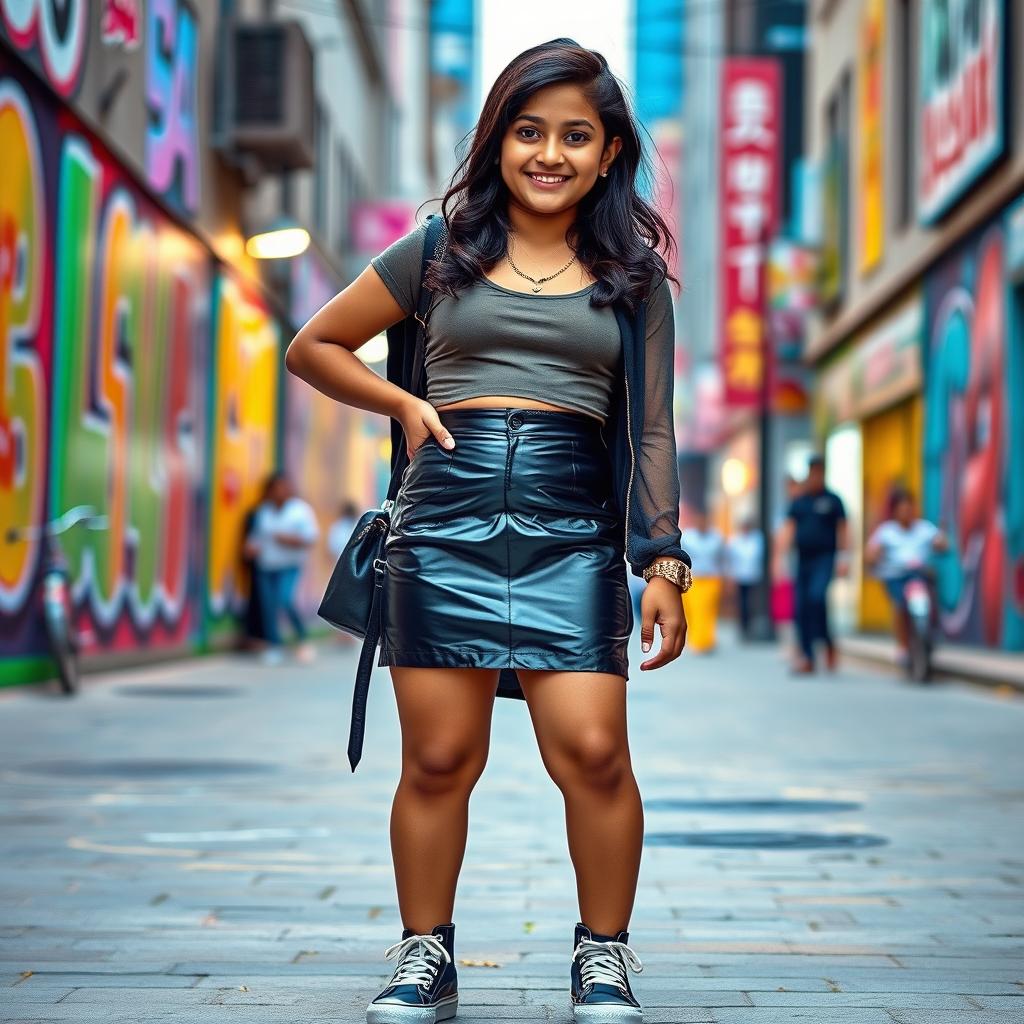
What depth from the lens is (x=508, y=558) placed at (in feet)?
11.5

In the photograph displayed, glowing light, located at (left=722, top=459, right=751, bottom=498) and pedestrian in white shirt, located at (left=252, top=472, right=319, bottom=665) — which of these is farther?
glowing light, located at (left=722, top=459, right=751, bottom=498)

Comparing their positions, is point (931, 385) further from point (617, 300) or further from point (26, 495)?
point (617, 300)

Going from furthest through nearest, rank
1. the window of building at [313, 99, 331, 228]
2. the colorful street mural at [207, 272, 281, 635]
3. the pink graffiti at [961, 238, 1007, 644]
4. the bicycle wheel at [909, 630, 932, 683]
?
the window of building at [313, 99, 331, 228] < the colorful street mural at [207, 272, 281, 635] < the pink graffiti at [961, 238, 1007, 644] < the bicycle wheel at [909, 630, 932, 683]

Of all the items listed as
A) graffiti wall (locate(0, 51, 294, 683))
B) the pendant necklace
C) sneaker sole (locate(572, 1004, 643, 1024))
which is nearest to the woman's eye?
the pendant necklace

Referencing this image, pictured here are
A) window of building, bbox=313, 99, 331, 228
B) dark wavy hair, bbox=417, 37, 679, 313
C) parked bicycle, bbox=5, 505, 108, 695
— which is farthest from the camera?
window of building, bbox=313, 99, 331, 228

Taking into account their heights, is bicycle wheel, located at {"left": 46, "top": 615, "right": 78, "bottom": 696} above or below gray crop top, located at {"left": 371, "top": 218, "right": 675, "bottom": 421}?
below

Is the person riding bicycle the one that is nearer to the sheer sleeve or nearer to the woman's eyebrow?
the sheer sleeve

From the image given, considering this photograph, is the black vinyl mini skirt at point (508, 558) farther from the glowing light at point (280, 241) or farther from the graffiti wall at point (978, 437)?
the glowing light at point (280, 241)

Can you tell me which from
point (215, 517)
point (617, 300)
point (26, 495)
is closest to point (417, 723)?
point (617, 300)

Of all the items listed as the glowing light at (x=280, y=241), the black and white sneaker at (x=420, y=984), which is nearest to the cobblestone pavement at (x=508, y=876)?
the black and white sneaker at (x=420, y=984)

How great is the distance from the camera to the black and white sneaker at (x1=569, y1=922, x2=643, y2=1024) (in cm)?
337

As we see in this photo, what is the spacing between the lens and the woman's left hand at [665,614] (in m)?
3.54

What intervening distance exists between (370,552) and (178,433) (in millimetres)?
13012

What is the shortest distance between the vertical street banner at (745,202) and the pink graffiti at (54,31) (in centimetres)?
2175
